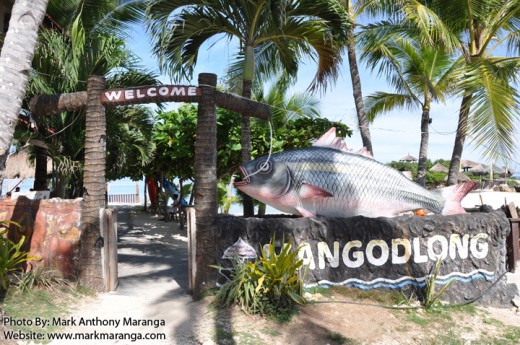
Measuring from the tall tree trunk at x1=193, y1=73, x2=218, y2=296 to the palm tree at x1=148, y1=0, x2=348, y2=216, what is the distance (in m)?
1.82

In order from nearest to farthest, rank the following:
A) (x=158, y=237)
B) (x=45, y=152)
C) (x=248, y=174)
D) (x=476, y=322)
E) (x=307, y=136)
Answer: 1. (x=476, y=322)
2. (x=248, y=174)
3. (x=45, y=152)
4. (x=307, y=136)
5. (x=158, y=237)

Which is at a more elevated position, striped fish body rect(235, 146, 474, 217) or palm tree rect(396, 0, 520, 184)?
palm tree rect(396, 0, 520, 184)

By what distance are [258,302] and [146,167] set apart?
1082 centimetres

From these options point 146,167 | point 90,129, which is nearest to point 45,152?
point 90,129

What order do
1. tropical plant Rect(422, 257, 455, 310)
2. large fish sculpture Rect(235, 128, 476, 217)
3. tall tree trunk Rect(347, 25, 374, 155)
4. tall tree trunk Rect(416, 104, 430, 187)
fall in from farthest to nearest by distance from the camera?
tall tree trunk Rect(416, 104, 430, 187) < tall tree trunk Rect(347, 25, 374, 155) < large fish sculpture Rect(235, 128, 476, 217) < tropical plant Rect(422, 257, 455, 310)

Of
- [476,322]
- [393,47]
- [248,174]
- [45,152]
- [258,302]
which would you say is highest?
[393,47]

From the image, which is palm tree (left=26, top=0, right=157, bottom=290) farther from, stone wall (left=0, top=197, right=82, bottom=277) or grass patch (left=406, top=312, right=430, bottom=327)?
grass patch (left=406, top=312, right=430, bottom=327)

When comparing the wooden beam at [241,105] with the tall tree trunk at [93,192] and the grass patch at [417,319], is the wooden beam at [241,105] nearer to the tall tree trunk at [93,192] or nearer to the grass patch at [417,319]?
the tall tree trunk at [93,192]

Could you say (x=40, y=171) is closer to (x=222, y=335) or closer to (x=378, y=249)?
(x=222, y=335)

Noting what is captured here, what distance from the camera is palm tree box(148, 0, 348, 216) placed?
8.04m

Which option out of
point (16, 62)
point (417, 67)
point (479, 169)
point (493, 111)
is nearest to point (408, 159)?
point (479, 169)

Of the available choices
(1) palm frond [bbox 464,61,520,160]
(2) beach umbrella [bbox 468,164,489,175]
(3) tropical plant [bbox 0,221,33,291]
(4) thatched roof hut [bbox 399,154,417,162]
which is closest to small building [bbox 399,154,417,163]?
(4) thatched roof hut [bbox 399,154,417,162]

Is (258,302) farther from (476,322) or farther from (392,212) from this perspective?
(476,322)

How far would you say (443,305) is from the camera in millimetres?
6367
